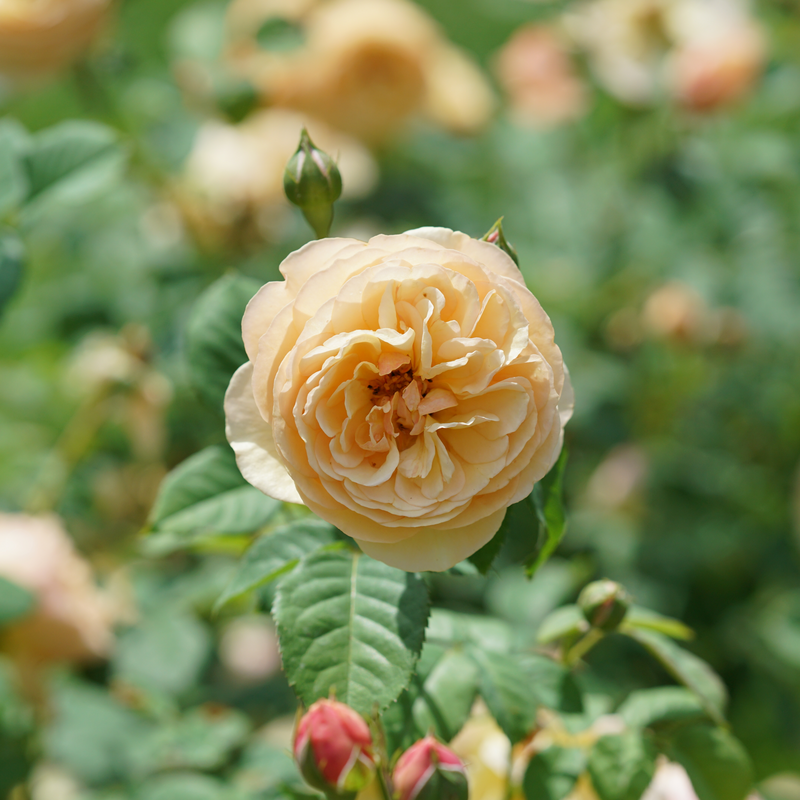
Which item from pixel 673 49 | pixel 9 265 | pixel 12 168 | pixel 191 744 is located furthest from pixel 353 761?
pixel 673 49

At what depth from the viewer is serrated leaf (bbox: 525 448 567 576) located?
542 mm

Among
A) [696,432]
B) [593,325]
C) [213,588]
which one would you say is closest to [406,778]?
[213,588]

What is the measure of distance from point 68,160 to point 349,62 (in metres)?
0.83

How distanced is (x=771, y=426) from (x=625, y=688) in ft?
2.24

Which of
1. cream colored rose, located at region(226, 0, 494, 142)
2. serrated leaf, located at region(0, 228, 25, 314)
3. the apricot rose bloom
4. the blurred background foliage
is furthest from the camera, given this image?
cream colored rose, located at region(226, 0, 494, 142)

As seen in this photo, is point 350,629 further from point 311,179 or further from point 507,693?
point 311,179

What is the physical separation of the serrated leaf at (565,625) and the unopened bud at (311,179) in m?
0.36

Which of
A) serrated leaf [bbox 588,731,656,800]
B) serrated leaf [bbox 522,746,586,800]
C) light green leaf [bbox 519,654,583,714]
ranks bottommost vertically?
serrated leaf [bbox 522,746,586,800]

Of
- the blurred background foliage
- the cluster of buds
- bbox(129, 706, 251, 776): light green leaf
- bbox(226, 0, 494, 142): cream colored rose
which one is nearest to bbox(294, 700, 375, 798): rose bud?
the cluster of buds

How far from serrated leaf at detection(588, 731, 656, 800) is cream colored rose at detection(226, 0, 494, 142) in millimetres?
1213

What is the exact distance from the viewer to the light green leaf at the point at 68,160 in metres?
0.88

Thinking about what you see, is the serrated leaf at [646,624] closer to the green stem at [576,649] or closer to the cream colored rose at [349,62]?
the green stem at [576,649]

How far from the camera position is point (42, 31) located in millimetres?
1207

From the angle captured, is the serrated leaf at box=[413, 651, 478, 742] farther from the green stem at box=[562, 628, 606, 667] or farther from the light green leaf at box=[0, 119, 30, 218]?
the light green leaf at box=[0, 119, 30, 218]
